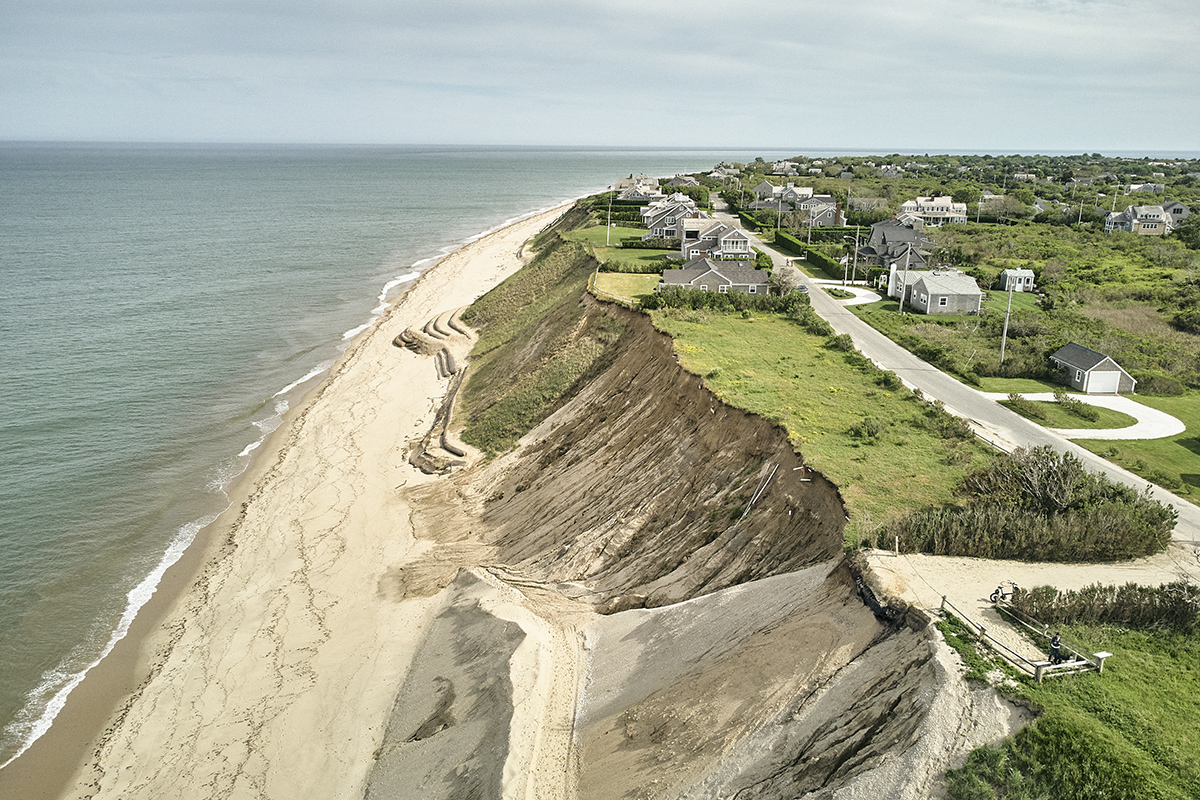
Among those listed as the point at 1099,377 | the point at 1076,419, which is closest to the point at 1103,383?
the point at 1099,377

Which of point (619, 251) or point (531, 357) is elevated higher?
point (619, 251)

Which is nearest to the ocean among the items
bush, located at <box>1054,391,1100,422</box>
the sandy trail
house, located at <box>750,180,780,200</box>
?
the sandy trail

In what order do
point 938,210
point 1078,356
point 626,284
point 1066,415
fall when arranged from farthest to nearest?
point 938,210 < point 626,284 < point 1078,356 < point 1066,415

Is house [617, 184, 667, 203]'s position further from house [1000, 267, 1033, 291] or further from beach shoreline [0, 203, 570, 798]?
beach shoreline [0, 203, 570, 798]

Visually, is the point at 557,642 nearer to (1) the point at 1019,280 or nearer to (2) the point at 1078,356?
(2) the point at 1078,356

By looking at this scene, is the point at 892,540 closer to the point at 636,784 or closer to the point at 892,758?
the point at 892,758

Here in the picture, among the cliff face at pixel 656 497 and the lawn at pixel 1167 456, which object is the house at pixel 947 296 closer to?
the lawn at pixel 1167 456
